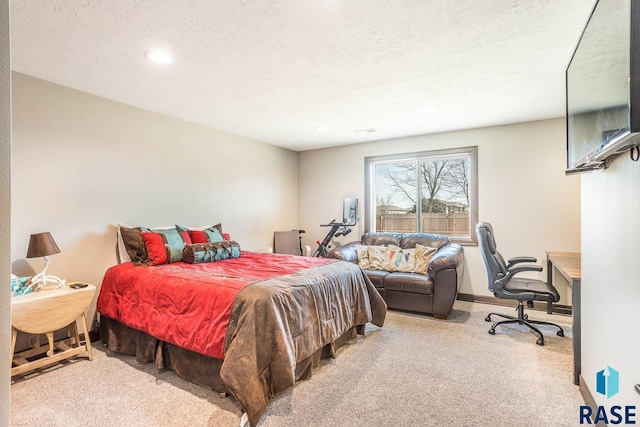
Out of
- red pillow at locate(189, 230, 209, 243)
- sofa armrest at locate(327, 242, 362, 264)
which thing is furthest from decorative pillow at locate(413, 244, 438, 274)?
red pillow at locate(189, 230, 209, 243)

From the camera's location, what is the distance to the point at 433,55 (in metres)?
2.44

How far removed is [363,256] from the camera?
4.68m

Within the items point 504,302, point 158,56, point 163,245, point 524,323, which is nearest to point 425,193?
point 504,302

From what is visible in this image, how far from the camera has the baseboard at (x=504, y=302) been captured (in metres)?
3.96

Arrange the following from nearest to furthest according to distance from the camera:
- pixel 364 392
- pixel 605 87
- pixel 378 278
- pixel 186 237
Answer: pixel 605 87
pixel 364 392
pixel 186 237
pixel 378 278

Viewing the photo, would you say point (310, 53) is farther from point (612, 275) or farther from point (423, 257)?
point (423, 257)

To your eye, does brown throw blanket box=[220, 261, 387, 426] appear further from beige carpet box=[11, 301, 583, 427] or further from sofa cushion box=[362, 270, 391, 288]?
sofa cushion box=[362, 270, 391, 288]

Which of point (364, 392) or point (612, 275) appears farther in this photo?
point (364, 392)

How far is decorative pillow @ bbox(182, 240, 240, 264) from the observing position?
10.8 ft

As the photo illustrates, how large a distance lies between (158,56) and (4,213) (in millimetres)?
2072

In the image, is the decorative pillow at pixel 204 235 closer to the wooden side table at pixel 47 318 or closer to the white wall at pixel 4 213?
the wooden side table at pixel 47 318

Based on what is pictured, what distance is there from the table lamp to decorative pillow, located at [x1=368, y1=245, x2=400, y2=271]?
11.5 ft

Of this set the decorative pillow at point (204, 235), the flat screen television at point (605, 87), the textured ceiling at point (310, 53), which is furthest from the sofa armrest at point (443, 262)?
the decorative pillow at point (204, 235)

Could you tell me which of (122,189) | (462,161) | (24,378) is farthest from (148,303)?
(462,161)
